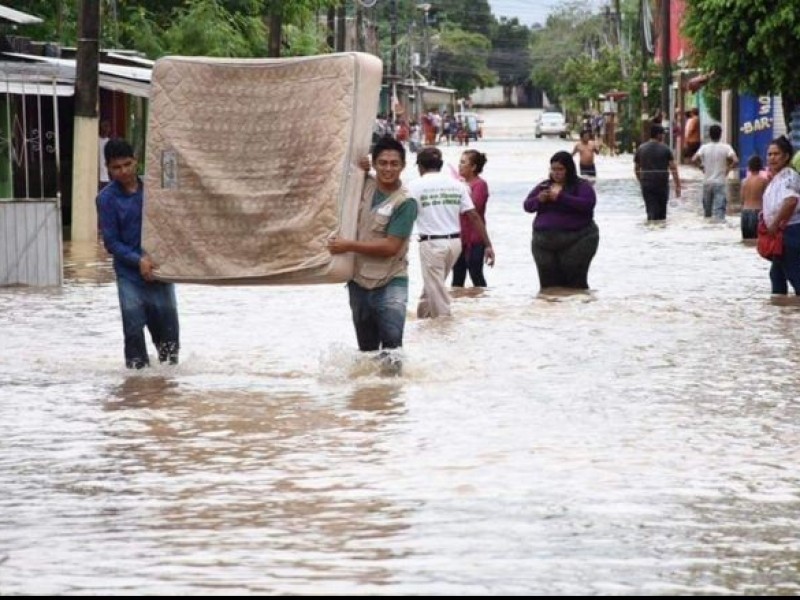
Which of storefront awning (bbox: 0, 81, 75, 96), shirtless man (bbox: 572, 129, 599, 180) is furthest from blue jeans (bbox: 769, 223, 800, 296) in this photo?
shirtless man (bbox: 572, 129, 599, 180)

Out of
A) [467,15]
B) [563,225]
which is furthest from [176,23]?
[467,15]

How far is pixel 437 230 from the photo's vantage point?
17.7m

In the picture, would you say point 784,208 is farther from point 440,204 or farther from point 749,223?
point 749,223

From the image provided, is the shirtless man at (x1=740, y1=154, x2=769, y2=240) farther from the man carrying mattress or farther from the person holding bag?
the man carrying mattress

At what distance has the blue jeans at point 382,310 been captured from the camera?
12.8 meters

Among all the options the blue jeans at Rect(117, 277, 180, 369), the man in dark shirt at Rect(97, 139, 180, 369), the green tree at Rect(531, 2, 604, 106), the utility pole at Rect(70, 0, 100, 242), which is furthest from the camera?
the green tree at Rect(531, 2, 604, 106)

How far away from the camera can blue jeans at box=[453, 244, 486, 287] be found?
20.5 metres

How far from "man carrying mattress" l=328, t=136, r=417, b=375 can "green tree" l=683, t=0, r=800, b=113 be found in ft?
71.9

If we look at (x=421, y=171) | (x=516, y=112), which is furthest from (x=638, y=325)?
(x=516, y=112)

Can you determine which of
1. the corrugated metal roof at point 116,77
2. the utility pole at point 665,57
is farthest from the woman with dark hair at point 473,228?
the utility pole at point 665,57

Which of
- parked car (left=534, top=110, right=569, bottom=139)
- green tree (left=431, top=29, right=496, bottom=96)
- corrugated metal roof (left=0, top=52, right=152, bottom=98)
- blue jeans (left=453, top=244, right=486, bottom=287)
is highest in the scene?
green tree (left=431, top=29, right=496, bottom=96)

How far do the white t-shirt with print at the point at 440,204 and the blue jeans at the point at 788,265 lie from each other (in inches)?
126

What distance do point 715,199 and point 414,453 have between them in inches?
912

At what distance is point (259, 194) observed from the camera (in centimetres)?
1294
